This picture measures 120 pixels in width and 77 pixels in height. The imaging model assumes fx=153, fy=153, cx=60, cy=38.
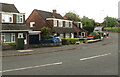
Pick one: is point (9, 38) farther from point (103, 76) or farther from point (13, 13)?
point (103, 76)

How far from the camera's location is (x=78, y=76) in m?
6.83

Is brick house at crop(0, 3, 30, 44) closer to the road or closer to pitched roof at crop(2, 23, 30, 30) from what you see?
pitched roof at crop(2, 23, 30, 30)

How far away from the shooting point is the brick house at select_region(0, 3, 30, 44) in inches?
974

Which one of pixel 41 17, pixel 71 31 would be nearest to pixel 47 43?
pixel 41 17

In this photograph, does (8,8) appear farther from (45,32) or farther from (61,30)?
(61,30)

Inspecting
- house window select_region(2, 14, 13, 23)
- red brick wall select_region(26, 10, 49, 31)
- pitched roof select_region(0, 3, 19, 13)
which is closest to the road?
house window select_region(2, 14, 13, 23)

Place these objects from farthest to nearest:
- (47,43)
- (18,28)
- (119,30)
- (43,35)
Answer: (119,30), (43,35), (18,28), (47,43)

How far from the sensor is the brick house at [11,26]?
81.1 feet

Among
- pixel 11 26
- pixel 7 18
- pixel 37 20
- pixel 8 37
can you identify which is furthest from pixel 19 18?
pixel 37 20

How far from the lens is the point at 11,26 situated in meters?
25.5

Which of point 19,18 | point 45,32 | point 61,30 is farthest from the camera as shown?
point 61,30

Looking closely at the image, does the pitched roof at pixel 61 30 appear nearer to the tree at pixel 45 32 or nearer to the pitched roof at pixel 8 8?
the tree at pixel 45 32

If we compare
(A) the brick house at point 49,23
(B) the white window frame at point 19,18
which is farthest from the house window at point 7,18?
(A) the brick house at point 49,23

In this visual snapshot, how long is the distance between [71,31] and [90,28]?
16.2 meters
